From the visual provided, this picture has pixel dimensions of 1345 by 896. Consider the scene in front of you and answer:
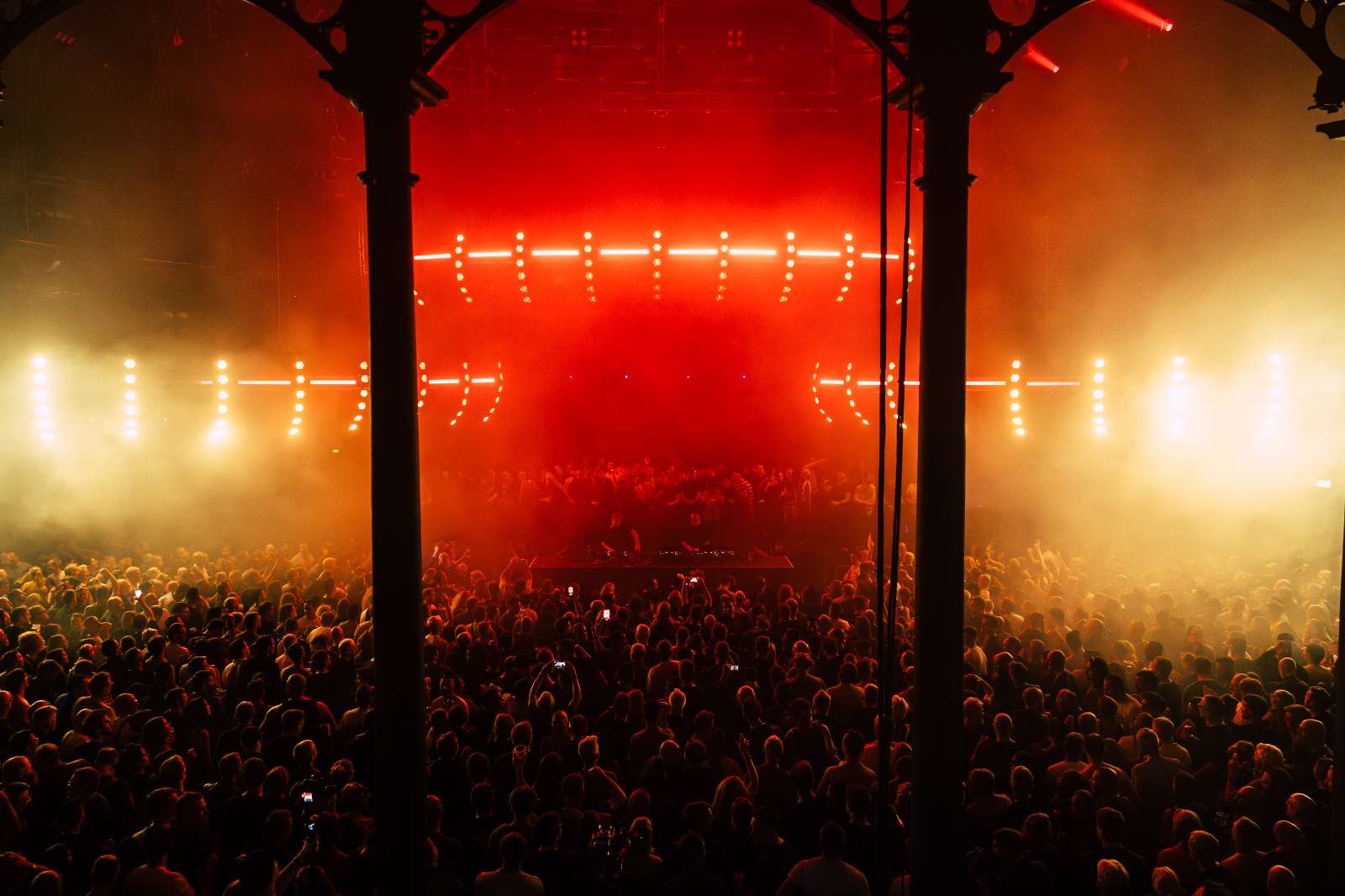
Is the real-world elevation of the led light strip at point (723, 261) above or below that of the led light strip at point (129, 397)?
above

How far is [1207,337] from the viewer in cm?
1373

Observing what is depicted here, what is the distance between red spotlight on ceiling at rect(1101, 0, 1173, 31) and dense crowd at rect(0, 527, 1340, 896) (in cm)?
919

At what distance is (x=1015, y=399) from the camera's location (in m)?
15.4

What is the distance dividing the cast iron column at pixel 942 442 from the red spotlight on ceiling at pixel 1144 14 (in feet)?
42.4

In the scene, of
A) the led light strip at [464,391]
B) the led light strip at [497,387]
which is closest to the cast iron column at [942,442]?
the led light strip at [464,391]

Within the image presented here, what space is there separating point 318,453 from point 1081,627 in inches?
549

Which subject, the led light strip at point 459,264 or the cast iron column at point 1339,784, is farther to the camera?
the led light strip at point 459,264

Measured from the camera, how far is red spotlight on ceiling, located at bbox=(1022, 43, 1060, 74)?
1498 cm

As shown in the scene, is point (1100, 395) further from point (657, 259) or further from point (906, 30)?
point (906, 30)

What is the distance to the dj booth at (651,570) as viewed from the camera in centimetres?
1359

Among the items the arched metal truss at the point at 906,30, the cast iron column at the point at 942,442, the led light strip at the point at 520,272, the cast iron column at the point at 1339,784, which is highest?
the led light strip at the point at 520,272

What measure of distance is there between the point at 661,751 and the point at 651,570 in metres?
8.50

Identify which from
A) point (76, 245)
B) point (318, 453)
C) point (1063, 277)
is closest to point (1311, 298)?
point (1063, 277)

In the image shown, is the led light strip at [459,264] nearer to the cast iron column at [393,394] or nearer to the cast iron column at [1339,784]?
the cast iron column at [393,394]
